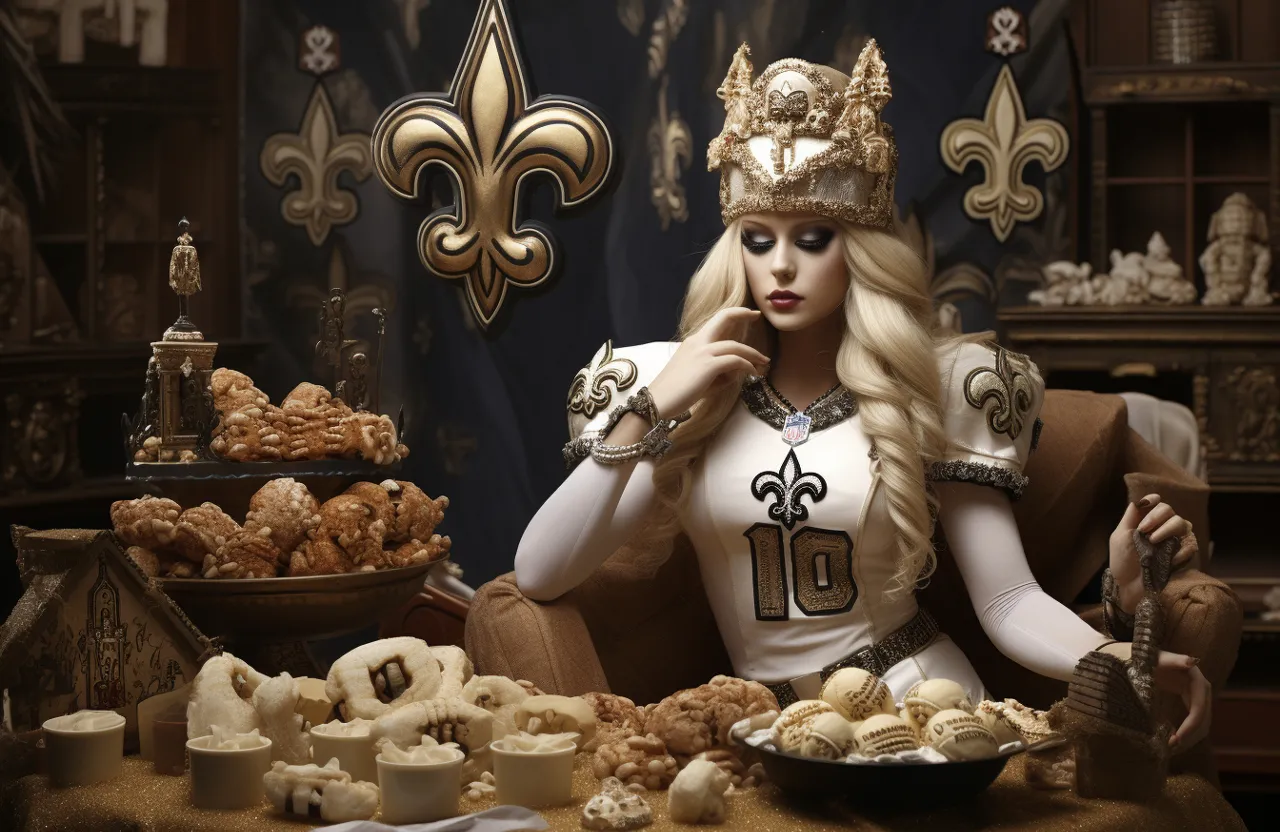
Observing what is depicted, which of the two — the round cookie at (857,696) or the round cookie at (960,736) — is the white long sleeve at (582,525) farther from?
the round cookie at (960,736)

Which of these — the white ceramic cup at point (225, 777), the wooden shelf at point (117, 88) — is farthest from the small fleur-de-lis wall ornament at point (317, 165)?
the white ceramic cup at point (225, 777)

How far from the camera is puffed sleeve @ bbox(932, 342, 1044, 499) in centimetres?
242

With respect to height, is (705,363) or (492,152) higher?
(492,152)

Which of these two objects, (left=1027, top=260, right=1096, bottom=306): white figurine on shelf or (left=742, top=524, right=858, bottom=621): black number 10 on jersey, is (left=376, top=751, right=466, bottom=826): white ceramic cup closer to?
(left=742, top=524, right=858, bottom=621): black number 10 on jersey

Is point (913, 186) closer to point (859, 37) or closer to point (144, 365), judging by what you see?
point (859, 37)

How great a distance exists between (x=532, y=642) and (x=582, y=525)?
19 centimetres

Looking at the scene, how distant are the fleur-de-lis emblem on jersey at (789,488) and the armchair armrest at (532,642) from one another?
35 centimetres

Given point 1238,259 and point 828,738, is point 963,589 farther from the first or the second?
point 1238,259

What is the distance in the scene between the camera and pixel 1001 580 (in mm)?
2408

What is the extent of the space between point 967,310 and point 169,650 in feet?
7.92

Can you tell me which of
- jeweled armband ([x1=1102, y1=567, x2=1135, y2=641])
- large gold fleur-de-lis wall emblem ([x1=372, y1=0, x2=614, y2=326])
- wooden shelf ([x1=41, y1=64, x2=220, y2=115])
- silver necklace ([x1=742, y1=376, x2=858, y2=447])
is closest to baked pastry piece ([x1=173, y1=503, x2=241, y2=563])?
silver necklace ([x1=742, y1=376, x2=858, y2=447])

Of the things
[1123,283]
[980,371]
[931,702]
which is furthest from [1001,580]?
[1123,283]

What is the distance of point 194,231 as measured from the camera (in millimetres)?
4102

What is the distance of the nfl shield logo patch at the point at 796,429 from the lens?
2486 mm
